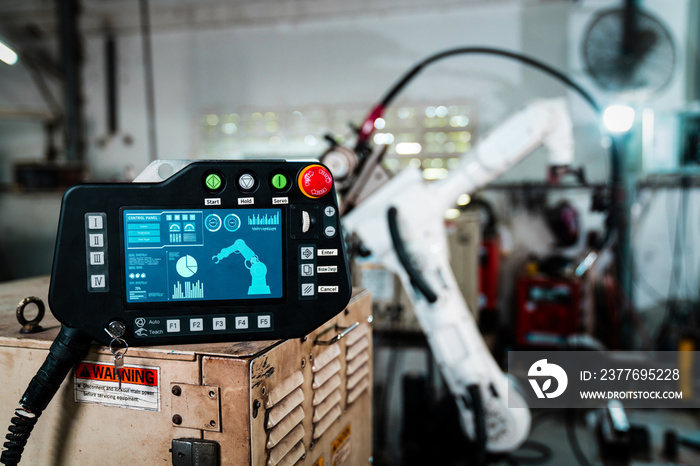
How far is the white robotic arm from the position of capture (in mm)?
1583

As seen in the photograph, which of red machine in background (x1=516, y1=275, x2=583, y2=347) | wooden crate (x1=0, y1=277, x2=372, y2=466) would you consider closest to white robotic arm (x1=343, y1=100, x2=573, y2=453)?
wooden crate (x1=0, y1=277, x2=372, y2=466)

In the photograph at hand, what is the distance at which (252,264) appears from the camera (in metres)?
0.65

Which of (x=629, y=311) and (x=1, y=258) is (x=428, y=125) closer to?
(x=629, y=311)

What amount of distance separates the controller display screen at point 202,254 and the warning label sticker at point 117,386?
0.30ft

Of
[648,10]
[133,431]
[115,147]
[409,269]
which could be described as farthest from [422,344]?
[115,147]

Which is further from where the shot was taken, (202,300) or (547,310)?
(547,310)

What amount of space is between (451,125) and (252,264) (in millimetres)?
3632

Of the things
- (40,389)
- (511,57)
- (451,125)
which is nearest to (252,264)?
(40,389)

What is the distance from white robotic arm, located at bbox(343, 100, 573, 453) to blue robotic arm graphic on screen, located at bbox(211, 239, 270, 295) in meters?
0.88

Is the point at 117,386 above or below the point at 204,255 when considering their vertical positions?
below

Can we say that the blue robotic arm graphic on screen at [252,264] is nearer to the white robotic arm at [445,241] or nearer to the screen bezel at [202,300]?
the screen bezel at [202,300]

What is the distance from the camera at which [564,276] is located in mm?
3488

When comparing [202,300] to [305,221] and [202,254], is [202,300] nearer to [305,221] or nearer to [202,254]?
[202,254]

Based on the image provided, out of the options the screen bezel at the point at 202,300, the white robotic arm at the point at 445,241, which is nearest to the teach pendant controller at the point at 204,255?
the screen bezel at the point at 202,300
